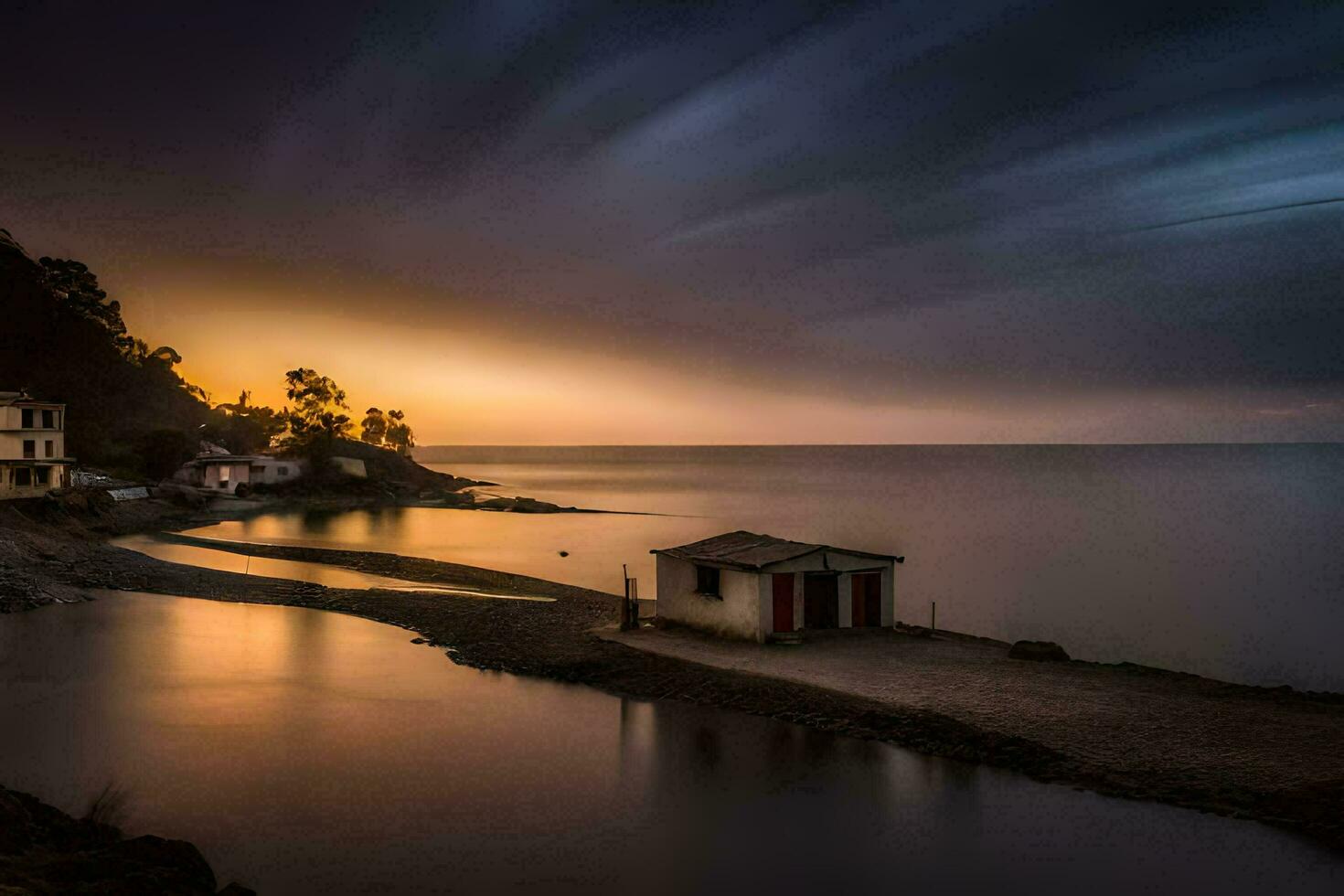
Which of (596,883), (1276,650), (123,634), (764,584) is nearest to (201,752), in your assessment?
(596,883)

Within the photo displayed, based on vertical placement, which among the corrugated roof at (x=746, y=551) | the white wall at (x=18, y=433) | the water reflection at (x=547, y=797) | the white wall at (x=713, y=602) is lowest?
the water reflection at (x=547, y=797)

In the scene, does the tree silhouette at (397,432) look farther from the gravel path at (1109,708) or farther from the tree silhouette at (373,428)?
the gravel path at (1109,708)

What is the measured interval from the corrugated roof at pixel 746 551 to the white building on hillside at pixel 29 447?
50.8 m

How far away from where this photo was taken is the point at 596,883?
15758 millimetres

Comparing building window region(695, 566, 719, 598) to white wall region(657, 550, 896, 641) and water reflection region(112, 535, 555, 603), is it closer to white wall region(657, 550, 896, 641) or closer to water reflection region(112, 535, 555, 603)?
white wall region(657, 550, 896, 641)

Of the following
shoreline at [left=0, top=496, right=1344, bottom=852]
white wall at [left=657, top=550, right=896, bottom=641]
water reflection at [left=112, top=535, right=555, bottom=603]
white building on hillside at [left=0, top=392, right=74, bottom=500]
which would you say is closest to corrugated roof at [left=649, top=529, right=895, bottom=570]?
white wall at [left=657, top=550, right=896, bottom=641]

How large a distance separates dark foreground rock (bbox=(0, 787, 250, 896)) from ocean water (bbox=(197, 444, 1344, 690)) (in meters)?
34.4

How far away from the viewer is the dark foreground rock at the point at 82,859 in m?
11.6

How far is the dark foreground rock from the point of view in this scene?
1160 centimetres

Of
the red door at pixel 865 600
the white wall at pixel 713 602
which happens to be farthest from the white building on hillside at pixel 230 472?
the red door at pixel 865 600

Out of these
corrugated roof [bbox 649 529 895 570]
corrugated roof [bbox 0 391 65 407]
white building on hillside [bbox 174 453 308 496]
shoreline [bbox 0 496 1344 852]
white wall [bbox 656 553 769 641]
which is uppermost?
corrugated roof [bbox 0 391 65 407]

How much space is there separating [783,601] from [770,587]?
2.62 ft

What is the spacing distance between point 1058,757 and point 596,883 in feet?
33.5

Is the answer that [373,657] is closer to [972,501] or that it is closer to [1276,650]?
[1276,650]
